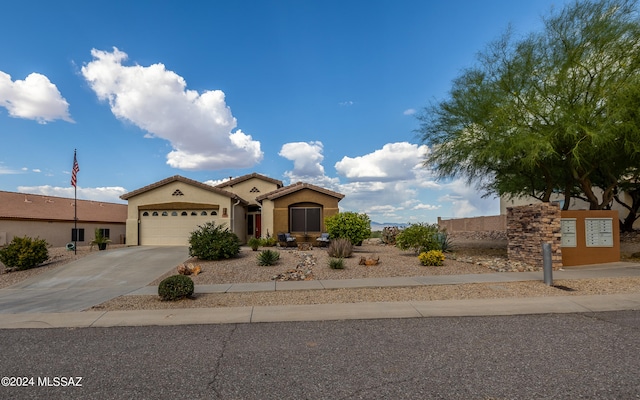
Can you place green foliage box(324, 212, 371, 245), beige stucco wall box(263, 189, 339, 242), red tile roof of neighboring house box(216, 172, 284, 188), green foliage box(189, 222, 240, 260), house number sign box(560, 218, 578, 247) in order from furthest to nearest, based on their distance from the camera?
1. red tile roof of neighboring house box(216, 172, 284, 188)
2. beige stucco wall box(263, 189, 339, 242)
3. green foliage box(324, 212, 371, 245)
4. green foliage box(189, 222, 240, 260)
5. house number sign box(560, 218, 578, 247)

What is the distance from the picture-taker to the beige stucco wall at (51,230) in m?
25.9

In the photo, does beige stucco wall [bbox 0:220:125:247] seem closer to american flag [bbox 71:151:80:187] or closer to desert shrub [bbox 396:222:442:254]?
american flag [bbox 71:151:80:187]

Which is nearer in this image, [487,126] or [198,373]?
[198,373]

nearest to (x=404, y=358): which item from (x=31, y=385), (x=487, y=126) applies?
(x=31, y=385)

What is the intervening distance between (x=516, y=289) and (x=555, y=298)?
3.73 ft

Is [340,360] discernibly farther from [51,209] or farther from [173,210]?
[51,209]

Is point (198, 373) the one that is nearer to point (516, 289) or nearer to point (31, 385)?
point (31, 385)

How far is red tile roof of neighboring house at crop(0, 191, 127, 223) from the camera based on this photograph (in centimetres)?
2706

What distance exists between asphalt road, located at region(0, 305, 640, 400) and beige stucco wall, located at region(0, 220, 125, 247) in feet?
79.2

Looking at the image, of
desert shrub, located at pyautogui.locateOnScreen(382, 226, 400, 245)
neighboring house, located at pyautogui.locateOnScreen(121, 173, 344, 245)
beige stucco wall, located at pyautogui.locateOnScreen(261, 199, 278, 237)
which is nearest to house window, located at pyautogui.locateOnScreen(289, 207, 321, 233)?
neighboring house, located at pyautogui.locateOnScreen(121, 173, 344, 245)

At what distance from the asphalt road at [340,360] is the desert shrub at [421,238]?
9.13 m

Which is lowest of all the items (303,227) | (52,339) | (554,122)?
(52,339)

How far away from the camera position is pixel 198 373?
491cm

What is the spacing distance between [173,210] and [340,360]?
71.6ft
